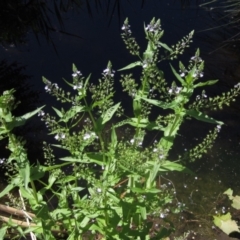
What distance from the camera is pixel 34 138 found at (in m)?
3.10

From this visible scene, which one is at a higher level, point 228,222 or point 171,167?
point 171,167

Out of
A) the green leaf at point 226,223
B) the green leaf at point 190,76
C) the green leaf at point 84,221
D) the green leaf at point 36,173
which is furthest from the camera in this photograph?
the green leaf at point 226,223

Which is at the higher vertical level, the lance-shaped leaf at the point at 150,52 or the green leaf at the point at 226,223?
the lance-shaped leaf at the point at 150,52

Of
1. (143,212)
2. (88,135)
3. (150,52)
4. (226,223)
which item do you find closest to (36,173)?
(88,135)

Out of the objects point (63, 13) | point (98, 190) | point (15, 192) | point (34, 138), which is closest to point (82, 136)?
point (98, 190)

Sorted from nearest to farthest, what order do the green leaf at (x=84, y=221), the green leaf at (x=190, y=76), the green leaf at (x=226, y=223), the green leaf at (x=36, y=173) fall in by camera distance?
the green leaf at (x=190, y=76) < the green leaf at (x=36, y=173) < the green leaf at (x=84, y=221) < the green leaf at (x=226, y=223)

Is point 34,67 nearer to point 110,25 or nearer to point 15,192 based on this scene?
point 110,25

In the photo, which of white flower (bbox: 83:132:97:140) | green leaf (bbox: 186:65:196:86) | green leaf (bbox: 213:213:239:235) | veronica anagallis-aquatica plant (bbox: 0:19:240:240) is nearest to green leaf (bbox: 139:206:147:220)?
veronica anagallis-aquatica plant (bbox: 0:19:240:240)

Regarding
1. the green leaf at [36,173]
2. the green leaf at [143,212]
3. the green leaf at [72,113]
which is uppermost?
the green leaf at [72,113]

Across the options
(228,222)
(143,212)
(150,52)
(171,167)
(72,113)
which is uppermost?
(150,52)

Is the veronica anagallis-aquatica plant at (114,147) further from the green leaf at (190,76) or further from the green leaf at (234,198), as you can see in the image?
the green leaf at (234,198)

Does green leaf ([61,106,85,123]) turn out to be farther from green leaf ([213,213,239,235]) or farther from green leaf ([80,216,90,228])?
green leaf ([213,213,239,235])

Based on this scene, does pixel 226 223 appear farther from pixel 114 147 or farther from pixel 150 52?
pixel 150 52

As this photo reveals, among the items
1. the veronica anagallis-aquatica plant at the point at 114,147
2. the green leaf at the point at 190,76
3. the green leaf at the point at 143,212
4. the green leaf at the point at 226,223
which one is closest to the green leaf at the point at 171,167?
the veronica anagallis-aquatica plant at the point at 114,147
